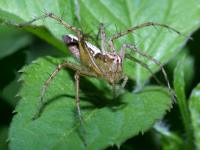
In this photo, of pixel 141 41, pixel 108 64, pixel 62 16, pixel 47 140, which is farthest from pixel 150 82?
pixel 47 140

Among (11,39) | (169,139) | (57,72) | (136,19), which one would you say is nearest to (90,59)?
(57,72)

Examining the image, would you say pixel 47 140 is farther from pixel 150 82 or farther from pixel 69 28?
pixel 150 82

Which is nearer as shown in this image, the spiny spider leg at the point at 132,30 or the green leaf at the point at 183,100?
the green leaf at the point at 183,100

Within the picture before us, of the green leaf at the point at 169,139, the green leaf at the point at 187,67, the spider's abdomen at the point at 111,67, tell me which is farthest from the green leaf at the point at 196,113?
the green leaf at the point at 187,67

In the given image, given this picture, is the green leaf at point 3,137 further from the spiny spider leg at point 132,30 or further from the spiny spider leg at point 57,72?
the spiny spider leg at point 132,30

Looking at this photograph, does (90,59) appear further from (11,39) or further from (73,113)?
(11,39)

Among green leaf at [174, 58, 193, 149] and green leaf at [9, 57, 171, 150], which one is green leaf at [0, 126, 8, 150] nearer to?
green leaf at [9, 57, 171, 150]

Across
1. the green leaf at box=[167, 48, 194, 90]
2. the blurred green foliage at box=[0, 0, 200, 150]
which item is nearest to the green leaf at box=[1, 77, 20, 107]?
the blurred green foliage at box=[0, 0, 200, 150]
